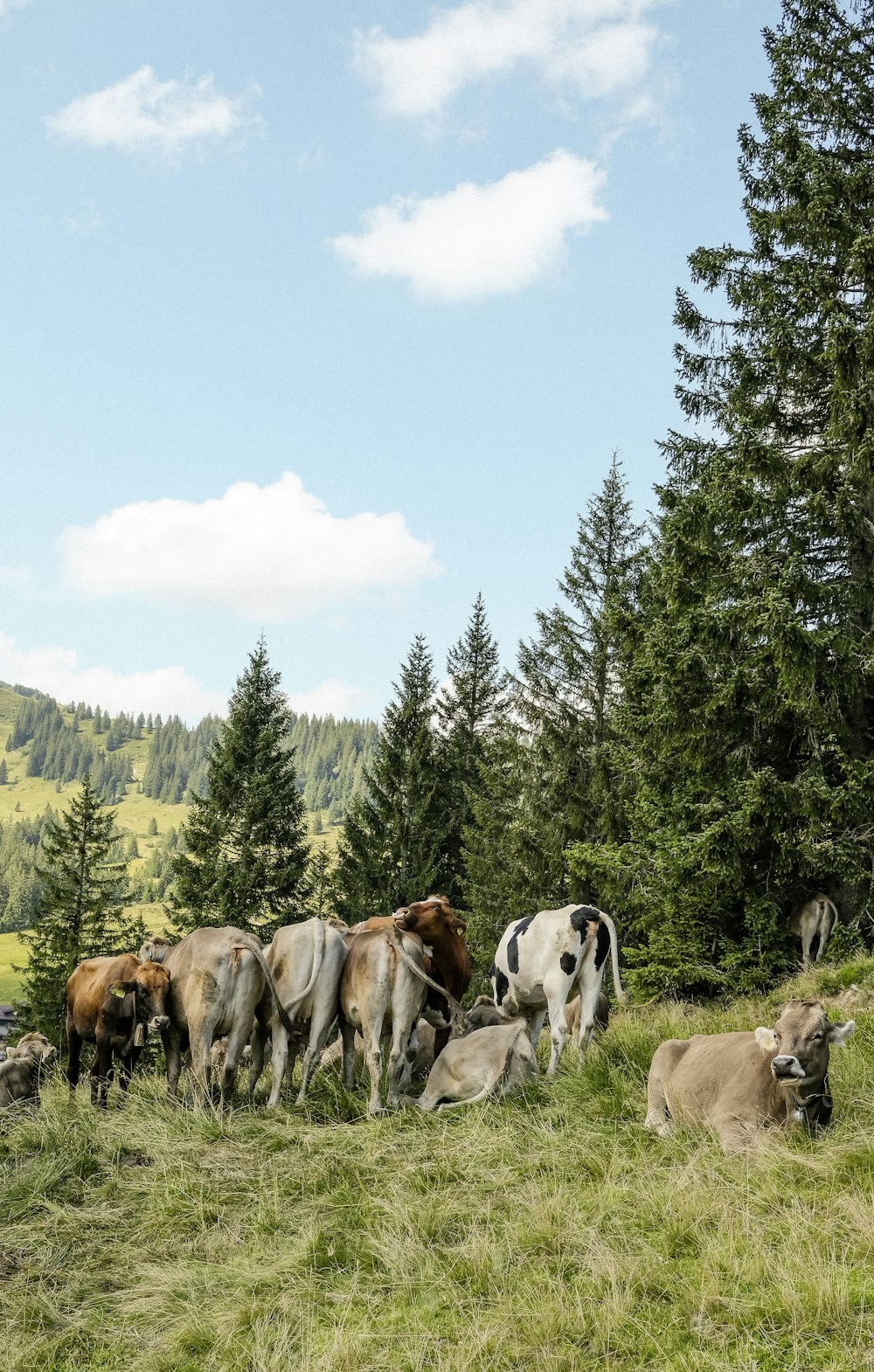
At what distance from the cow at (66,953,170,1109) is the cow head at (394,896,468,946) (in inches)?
102

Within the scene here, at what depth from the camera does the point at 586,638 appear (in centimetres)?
2545

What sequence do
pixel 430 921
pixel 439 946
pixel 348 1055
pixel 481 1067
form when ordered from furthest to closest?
pixel 439 946, pixel 430 921, pixel 348 1055, pixel 481 1067

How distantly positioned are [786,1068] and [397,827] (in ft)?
85.3

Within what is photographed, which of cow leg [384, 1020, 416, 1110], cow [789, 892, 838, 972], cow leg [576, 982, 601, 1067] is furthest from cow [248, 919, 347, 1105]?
cow [789, 892, 838, 972]

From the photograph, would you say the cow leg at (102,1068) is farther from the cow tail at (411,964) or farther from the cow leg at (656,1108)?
the cow leg at (656,1108)

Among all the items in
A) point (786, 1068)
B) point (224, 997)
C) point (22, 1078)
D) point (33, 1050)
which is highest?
point (786, 1068)

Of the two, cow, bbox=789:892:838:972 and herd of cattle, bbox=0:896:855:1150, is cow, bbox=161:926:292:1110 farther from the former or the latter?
cow, bbox=789:892:838:972

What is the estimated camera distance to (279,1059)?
28.7ft

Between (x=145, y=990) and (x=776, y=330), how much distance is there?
13253mm

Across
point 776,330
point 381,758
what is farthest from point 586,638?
point 776,330

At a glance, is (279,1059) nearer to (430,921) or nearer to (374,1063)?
(374,1063)

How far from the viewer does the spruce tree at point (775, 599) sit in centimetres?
1340

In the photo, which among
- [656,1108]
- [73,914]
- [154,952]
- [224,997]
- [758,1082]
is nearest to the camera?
[758,1082]

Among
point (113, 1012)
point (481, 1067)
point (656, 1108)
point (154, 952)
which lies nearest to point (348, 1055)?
point (481, 1067)
